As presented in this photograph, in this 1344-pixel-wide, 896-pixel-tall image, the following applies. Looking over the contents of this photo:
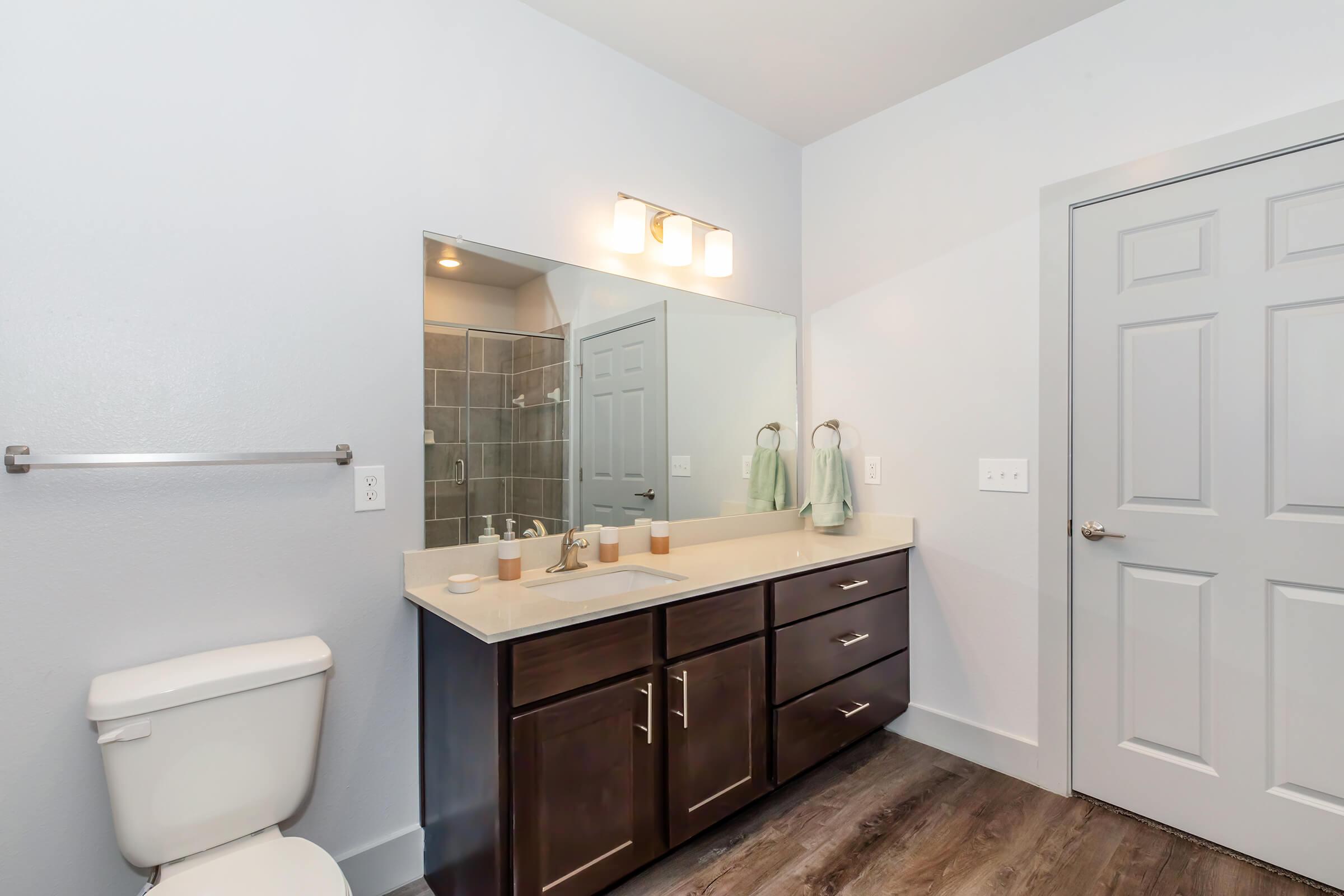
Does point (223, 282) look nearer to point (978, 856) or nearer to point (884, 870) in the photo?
point (884, 870)

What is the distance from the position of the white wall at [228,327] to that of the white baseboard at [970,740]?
1853 millimetres

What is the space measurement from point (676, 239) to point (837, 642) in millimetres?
1535

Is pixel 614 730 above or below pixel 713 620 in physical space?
below

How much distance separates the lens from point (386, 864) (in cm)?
168

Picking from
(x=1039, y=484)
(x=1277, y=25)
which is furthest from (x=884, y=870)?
(x=1277, y=25)

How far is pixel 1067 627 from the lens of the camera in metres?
2.12

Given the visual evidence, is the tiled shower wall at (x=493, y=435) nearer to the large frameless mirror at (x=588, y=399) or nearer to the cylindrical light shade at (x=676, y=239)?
the large frameless mirror at (x=588, y=399)

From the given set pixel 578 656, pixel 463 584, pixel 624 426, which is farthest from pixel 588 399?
pixel 578 656

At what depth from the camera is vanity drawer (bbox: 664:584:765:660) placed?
169 centimetres

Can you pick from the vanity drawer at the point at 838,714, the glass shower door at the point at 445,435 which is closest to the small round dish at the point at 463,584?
the glass shower door at the point at 445,435

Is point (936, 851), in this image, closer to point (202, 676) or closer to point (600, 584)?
point (600, 584)

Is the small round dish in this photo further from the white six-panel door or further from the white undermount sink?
the white six-panel door

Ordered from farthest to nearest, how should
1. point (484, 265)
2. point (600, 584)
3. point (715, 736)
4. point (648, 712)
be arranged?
point (600, 584) < point (484, 265) < point (715, 736) < point (648, 712)

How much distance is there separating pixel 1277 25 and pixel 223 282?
110 inches
